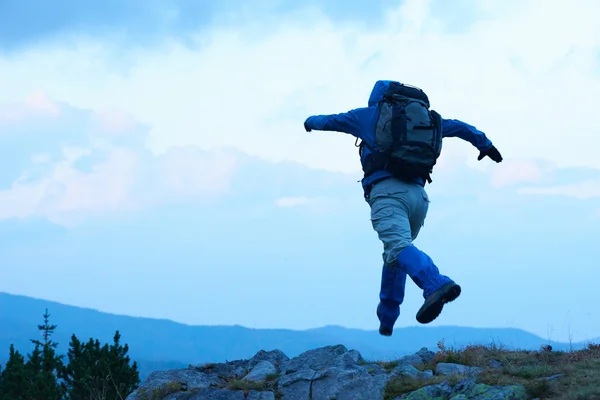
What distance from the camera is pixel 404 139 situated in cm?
875

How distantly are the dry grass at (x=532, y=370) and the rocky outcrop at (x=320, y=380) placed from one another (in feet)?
0.23

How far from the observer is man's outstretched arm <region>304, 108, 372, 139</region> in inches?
363

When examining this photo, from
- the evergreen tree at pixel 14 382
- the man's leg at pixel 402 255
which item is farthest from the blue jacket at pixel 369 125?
the evergreen tree at pixel 14 382

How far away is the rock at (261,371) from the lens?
9688mm

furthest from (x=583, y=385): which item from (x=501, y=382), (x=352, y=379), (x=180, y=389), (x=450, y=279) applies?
(x=180, y=389)

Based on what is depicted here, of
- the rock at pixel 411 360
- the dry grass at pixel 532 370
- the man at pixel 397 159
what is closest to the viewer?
the dry grass at pixel 532 370

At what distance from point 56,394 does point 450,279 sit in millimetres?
14421

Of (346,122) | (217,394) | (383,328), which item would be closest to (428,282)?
(383,328)

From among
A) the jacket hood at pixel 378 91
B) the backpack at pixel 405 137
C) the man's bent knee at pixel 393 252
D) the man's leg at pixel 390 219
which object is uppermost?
the jacket hood at pixel 378 91

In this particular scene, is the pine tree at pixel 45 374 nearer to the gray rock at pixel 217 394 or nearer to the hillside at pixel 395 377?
the hillside at pixel 395 377

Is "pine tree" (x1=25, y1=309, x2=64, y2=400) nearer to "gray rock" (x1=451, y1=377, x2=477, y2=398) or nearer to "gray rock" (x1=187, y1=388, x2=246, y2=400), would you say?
"gray rock" (x1=187, y1=388, x2=246, y2=400)

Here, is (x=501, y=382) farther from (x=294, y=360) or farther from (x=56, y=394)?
(x=56, y=394)

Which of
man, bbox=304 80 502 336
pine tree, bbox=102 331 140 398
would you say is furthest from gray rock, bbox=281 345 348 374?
pine tree, bbox=102 331 140 398

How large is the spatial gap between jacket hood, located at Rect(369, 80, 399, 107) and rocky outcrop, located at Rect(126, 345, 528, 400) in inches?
127
